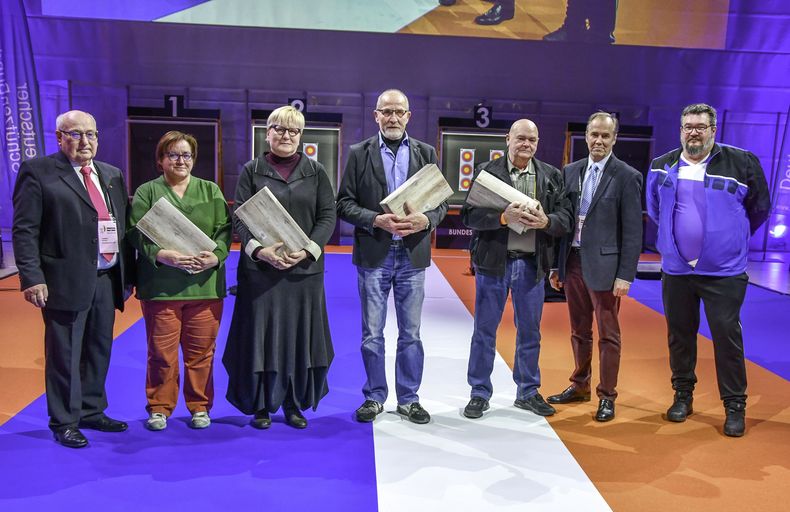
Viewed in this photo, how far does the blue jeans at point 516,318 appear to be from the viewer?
355cm

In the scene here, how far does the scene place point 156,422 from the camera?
3312 millimetres

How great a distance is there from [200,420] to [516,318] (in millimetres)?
1709

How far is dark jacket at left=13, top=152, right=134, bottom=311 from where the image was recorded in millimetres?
2998

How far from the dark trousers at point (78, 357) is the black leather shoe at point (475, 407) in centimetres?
185

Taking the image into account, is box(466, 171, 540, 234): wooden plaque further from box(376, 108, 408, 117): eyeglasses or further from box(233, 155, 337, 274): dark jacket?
box(233, 155, 337, 274): dark jacket

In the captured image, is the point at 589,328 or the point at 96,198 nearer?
the point at 96,198

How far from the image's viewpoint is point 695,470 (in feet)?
9.93

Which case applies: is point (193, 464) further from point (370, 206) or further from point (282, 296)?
point (370, 206)

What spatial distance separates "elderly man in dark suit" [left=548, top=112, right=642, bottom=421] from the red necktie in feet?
7.69

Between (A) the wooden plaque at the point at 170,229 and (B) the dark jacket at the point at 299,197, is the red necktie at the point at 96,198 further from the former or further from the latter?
(B) the dark jacket at the point at 299,197

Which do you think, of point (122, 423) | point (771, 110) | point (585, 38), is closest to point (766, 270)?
point (771, 110)

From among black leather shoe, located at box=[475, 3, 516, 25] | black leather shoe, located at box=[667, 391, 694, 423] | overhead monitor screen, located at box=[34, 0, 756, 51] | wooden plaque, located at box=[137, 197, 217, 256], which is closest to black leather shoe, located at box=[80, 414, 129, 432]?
wooden plaque, located at box=[137, 197, 217, 256]

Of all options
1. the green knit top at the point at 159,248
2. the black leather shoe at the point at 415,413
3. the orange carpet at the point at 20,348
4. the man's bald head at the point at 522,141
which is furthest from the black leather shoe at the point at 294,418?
the man's bald head at the point at 522,141

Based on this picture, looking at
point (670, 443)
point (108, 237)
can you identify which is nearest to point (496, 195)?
point (670, 443)
